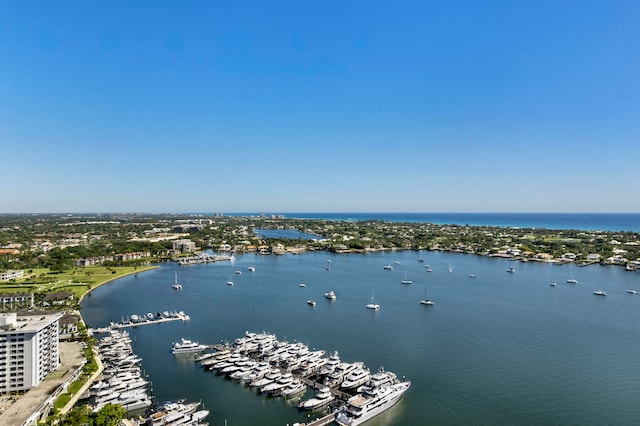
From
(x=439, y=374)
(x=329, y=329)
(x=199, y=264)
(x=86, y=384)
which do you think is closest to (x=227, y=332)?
(x=329, y=329)

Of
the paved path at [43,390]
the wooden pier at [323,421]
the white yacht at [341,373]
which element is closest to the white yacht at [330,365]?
the white yacht at [341,373]

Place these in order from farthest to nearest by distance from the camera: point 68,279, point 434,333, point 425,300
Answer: point 68,279 < point 425,300 < point 434,333

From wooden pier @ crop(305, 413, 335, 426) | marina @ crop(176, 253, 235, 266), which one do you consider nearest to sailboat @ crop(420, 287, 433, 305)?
wooden pier @ crop(305, 413, 335, 426)

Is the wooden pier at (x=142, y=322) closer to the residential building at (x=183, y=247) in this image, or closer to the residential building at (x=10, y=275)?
the residential building at (x=10, y=275)

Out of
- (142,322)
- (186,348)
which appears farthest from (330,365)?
(142,322)

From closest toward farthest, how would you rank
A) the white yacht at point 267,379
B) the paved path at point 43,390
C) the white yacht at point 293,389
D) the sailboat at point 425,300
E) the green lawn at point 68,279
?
the paved path at point 43,390
the white yacht at point 293,389
the white yacht at point 267,379
the sailboat at point 425,300
the green lawn at point 68,279

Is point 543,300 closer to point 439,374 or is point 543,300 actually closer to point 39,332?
point 439,374

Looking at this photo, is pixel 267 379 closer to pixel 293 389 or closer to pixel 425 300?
pixel 293 389
